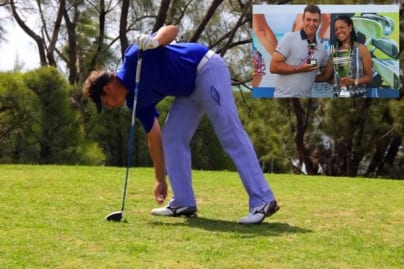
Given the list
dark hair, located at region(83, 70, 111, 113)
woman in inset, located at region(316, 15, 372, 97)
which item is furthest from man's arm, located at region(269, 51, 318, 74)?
dark hair, located at region(83, 70, 111, 113)

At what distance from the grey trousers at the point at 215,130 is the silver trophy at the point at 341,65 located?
10961 mm

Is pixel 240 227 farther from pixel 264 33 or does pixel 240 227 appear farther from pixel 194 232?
pixel 264 33

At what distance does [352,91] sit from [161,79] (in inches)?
444

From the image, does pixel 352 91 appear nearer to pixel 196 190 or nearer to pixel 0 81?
pixel 0 81

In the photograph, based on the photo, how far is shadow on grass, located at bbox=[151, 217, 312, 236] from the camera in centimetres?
384

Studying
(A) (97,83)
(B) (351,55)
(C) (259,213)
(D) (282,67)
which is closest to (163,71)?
(A) (97,83)

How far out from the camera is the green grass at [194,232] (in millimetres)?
2996

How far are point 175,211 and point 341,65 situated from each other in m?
11.3

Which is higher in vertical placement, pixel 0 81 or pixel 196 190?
pixel 0 81

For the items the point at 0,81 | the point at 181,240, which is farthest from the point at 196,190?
the point at 0,81

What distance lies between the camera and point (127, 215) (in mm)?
4426

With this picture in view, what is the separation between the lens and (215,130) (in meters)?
4.31

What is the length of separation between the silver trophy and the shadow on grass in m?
11.2

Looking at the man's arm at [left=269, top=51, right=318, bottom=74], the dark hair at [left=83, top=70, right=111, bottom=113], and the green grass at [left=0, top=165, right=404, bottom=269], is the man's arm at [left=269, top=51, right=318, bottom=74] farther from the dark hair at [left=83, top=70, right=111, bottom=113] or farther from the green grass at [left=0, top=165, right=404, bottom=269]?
the dark hair at [left=83, top=70, right=111, bottom=113]
